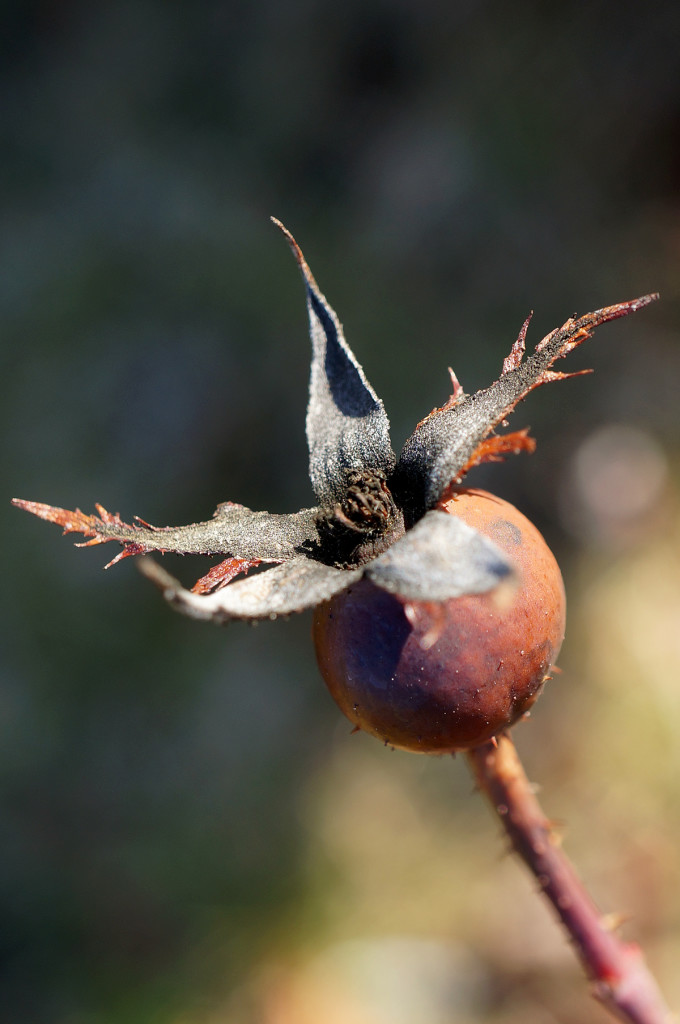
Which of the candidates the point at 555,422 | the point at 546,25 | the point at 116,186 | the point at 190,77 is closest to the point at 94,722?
the point at 555,422

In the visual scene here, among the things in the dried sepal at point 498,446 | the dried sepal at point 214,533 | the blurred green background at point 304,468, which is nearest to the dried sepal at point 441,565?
the dried sepal at point 498,446

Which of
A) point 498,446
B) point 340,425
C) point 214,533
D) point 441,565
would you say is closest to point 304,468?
point 340,425

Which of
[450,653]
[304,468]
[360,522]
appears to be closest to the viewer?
[450,653]

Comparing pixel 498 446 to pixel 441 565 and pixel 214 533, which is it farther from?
pixel 214 533

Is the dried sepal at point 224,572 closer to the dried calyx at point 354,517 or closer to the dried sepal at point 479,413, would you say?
the dried calyx at point 354,517

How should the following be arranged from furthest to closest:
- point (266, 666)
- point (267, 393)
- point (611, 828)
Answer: point (267, 393) < point (266, 666) < point (611, 828)

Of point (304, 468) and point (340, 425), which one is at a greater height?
point (340, 425)

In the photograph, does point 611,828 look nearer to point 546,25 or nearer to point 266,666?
point 266,666
